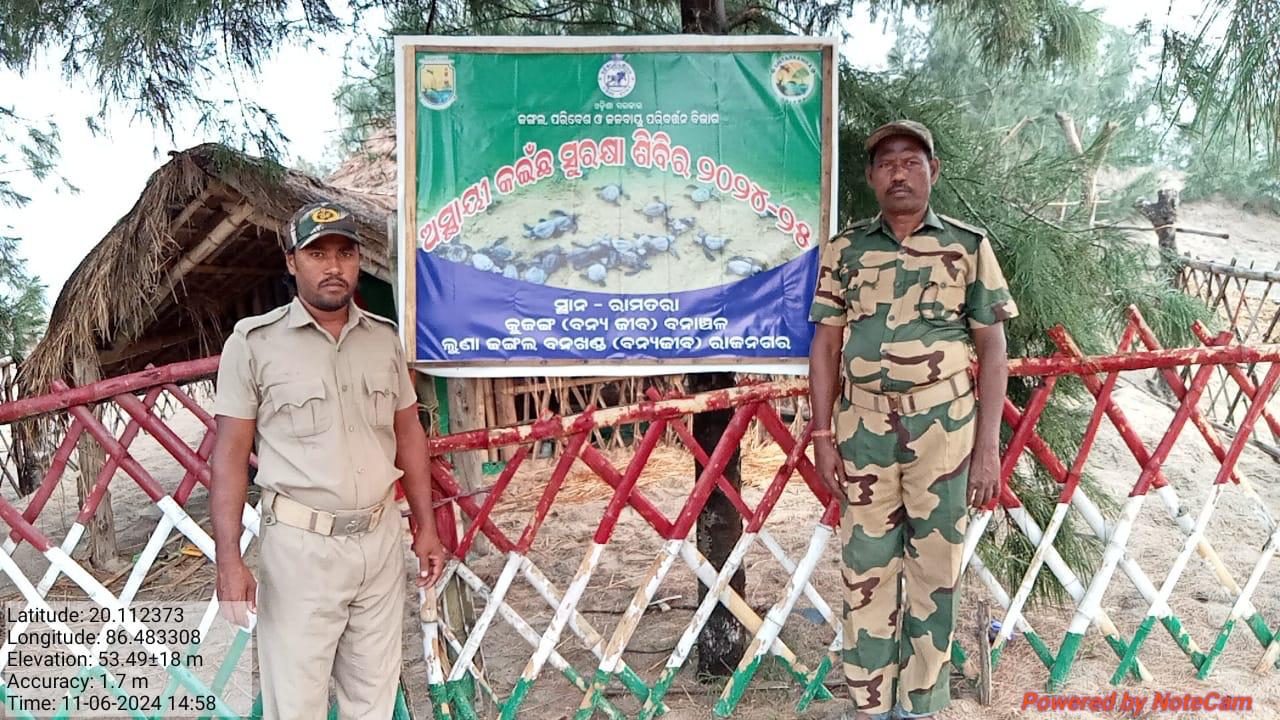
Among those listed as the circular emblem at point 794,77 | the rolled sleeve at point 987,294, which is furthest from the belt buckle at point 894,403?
the circular emblem at point 794,77

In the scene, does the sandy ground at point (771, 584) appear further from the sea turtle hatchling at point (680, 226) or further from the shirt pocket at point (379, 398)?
the sea turtle hatchling at point (680, 226)

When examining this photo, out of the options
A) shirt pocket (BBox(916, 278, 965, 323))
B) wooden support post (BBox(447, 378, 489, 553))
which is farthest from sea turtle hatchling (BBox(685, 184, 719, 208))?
wooden support post (BBox(447, 378, 489, 553))

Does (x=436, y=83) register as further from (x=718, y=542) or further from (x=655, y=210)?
(x=718, y=542)

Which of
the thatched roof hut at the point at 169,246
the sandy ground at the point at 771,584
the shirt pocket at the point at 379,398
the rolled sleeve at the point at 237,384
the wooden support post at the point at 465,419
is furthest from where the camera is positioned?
the wooden support post at the point at 465,419

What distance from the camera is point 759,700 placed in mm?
3178

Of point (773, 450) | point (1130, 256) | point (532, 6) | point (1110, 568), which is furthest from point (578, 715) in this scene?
point (773, 450)

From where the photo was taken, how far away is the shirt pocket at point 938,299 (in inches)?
95.7

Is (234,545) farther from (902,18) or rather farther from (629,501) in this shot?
(902,18)

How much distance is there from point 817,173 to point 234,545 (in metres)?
A: 2.30

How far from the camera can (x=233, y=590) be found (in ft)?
6.91

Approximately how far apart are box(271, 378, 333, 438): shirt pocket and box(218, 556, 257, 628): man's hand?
0.38 meters

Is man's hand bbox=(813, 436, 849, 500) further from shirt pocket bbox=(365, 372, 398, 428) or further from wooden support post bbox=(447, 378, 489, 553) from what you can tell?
wooden support post bbox=(447, 378, 489, 553)

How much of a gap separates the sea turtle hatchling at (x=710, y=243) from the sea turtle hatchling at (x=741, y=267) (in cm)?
5

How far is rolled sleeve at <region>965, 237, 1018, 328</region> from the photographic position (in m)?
2.43
